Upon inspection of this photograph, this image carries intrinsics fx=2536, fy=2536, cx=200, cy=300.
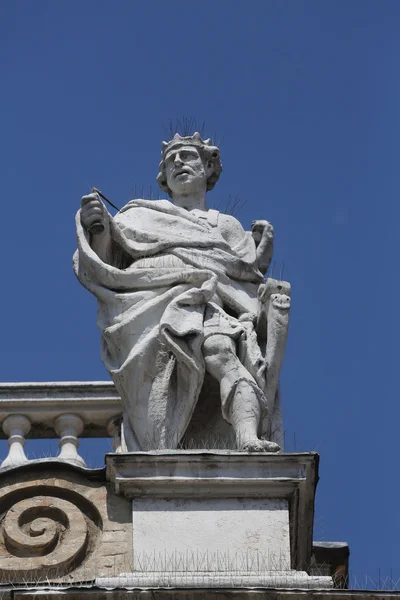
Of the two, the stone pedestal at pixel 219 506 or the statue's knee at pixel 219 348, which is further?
the statue's knee at pixel 219 348

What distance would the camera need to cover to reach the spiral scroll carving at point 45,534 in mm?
15406

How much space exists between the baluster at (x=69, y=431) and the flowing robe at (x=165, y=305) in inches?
28.1

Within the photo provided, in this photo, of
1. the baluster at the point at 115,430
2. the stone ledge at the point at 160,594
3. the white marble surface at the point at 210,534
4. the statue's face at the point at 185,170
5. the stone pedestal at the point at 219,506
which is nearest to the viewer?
the stone ledge at the point at 160,594

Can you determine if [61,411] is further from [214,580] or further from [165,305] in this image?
[214,580]

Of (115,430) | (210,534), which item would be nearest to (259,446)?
(210,534)

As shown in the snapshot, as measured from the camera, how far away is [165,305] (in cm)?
1680

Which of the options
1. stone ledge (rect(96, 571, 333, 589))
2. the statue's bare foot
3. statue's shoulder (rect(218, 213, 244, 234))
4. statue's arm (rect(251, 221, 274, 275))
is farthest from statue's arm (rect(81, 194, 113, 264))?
stone ledge (rect(96, 571, 333, 589))

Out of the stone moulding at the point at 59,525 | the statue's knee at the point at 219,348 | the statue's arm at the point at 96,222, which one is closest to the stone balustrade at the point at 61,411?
the statue's arm at the point at 96,222

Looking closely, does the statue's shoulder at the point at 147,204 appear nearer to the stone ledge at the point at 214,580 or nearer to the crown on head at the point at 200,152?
the crown on head at the point at 200,152

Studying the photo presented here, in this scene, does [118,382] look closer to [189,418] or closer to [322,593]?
[189,418]

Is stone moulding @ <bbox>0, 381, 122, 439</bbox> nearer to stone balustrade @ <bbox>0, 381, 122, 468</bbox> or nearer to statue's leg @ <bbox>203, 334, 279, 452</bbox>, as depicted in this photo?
stone balustrade @ <bbox>0, 381, 122, 468</bbox>

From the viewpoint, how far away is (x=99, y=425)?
687 inches

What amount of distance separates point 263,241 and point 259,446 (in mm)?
2124

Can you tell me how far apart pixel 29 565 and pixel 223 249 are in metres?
3.00
